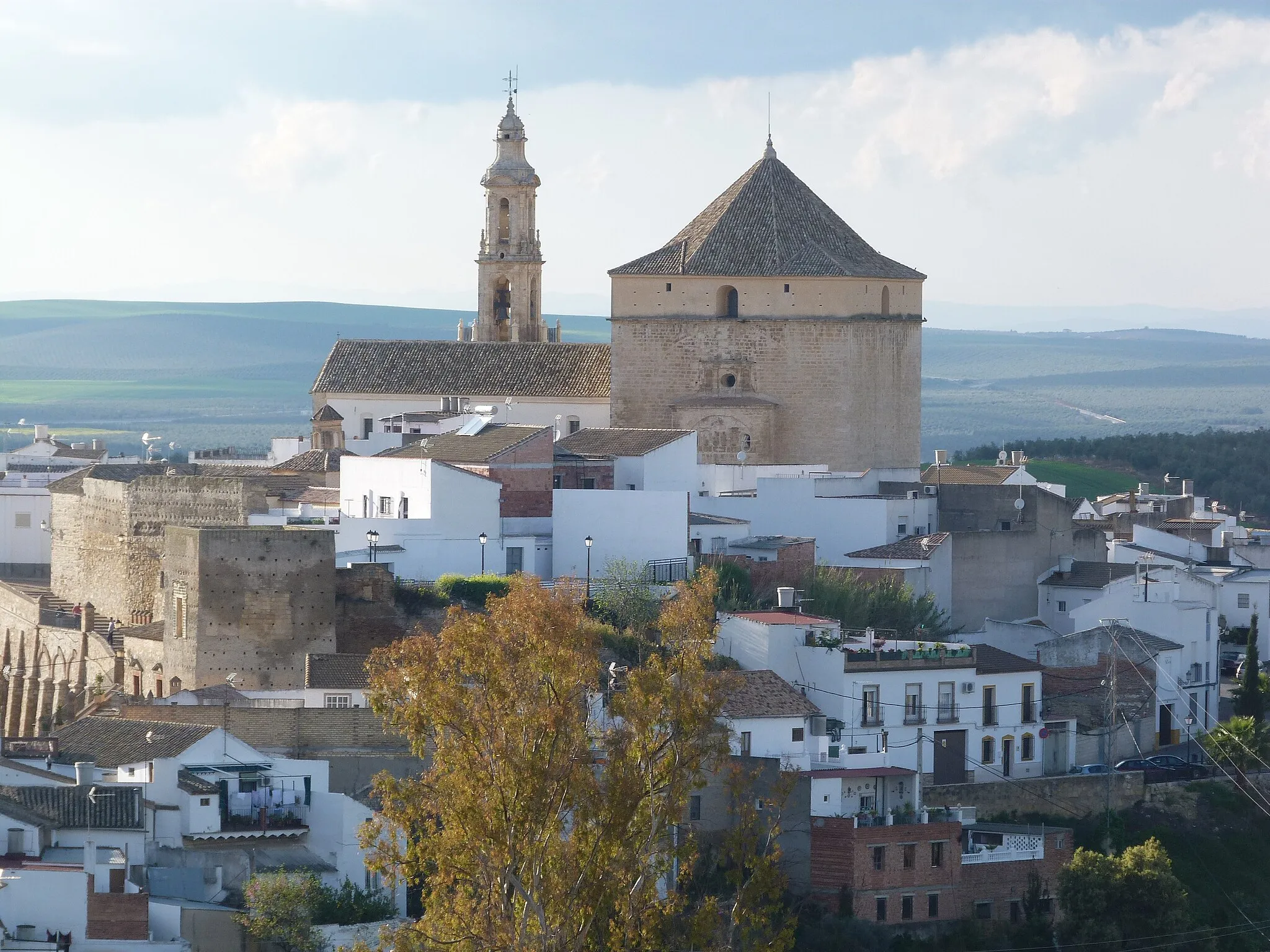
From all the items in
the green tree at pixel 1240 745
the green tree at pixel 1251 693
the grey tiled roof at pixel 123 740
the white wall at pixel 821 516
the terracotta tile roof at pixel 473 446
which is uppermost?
the terracotta tile roof at pixel 473 446

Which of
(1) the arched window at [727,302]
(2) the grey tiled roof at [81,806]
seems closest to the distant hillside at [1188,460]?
(1) the arched window at [727,302]

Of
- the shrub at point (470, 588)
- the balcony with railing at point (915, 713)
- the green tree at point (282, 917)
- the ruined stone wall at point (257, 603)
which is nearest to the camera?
the green tree at point (282, 917)

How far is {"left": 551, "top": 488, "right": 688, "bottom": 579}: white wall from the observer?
38.0 m

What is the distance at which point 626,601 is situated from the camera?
35781 mm

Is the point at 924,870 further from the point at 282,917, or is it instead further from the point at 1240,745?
the point at 282,917

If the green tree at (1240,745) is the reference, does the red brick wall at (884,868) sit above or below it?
below

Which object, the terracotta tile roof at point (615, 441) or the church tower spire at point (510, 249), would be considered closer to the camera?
the terracotta tile roof at point (615, 441)

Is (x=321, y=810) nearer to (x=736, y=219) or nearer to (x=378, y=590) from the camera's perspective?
(x=378, y=590)

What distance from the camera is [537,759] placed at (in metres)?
23.8

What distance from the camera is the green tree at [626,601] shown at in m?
35.3

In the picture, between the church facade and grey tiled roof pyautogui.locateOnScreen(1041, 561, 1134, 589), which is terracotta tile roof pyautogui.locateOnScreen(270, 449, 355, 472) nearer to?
the church facade

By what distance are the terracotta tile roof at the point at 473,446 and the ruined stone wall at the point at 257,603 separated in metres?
5.82

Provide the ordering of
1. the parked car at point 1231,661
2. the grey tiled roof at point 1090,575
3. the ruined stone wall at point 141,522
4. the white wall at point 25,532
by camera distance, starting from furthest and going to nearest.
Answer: the white wall at point 25,532 → the parked car at point 1231,661 → the grey tiled roof at point 1090,575 → the ruined stone wall at point 141,522

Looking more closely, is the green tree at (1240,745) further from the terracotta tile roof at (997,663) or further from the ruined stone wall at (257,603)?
the ruined stone wall at (257,603)
